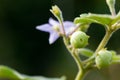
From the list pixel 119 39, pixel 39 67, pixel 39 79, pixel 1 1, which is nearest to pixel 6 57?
pixel 39 67

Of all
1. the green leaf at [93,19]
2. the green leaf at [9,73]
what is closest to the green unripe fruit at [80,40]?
the green leaf at [93,19]

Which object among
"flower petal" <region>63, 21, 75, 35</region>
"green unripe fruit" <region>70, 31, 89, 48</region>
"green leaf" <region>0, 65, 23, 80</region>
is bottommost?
"green unripe fruit" <region>70, 31, 89, 48</region>

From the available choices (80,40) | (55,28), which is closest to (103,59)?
(80,40)

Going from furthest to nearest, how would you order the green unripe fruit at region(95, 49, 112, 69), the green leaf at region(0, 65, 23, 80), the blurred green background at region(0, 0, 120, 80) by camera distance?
1. the blurred green background at region(0, 0, 120, 80)
2. the green leaf at region(0, 65, 23, 80)
3. the green unripe fruit at region(95, 49, 112, 69)

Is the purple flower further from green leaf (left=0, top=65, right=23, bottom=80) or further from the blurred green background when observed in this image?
the blurred green background

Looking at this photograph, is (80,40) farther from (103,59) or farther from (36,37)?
(36,37)

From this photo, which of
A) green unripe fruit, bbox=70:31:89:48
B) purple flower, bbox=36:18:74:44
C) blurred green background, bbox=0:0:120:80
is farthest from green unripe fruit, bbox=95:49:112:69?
blurred green background, bbox=0:0:120:80

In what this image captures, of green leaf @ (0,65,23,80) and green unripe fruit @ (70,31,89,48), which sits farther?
green leaf @ (0,65,23,80)
